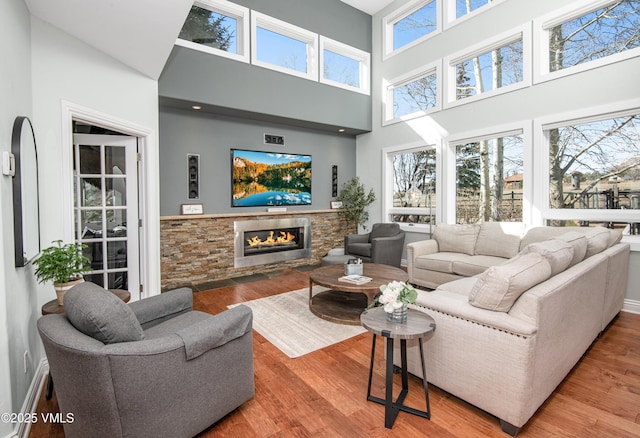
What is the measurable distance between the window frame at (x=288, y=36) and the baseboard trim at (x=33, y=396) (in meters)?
4.58

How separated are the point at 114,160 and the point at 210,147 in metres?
1.73

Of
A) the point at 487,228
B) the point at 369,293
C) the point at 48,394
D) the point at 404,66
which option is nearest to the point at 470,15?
the point at 404,66

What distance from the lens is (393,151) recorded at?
6391 millimetres

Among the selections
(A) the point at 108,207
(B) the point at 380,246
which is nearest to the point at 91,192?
(A) the point at 108,207

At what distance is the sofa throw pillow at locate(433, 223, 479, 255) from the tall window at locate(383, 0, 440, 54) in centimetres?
341

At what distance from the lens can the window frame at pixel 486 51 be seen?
446cm

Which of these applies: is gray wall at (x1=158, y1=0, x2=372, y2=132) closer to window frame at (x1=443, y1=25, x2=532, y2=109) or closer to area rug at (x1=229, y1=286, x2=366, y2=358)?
window frame at (x1=443, y1=25, x2=532, y2=109)

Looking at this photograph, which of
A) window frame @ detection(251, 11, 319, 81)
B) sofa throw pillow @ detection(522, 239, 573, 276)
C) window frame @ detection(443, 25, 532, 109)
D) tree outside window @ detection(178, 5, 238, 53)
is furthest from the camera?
window frame @ detection(251, 11, 319, 81)

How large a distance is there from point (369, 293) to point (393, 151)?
3.91 metres

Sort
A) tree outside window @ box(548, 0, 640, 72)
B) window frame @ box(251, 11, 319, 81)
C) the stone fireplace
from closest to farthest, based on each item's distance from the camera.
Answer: tree outside window @ box(548, 0, 640, 72) → window frame @ box(251, 11, 319, 81) → the stone fireplace

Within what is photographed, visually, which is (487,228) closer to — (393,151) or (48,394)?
(393,151)

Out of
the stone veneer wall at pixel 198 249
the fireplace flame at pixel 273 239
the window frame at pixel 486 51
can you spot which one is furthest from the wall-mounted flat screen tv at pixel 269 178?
the window frame at pixel 486 51

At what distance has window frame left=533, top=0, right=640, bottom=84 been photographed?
378 centimetres

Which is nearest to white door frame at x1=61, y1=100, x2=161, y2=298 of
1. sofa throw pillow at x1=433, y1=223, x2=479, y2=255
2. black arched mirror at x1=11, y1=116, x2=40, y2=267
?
black arched mirror at x1=11, y1=116, x2=40, y2=267
